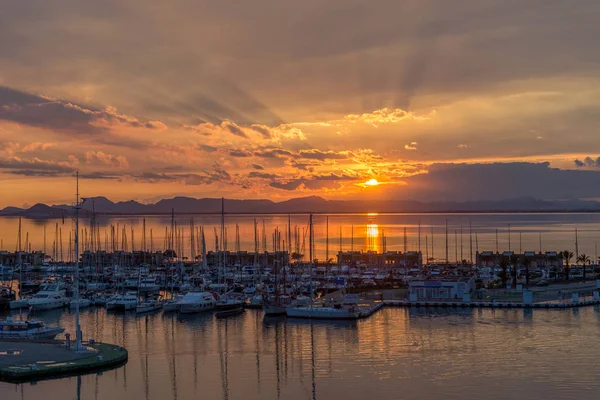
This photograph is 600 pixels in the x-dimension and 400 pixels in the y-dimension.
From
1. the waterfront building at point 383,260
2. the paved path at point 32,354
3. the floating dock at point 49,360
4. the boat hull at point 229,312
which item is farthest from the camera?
the waterfront building at point 383,260

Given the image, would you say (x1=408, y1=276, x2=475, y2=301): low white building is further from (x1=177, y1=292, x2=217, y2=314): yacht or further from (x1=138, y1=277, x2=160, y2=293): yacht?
(x1=138, y1=277, x2=160, y2=293): yacht

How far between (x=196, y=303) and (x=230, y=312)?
2067mm

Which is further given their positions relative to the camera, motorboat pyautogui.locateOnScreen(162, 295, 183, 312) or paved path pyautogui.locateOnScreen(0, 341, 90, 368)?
motorboat pyautogui.locateOnScreen(162, 295, 183, 312)

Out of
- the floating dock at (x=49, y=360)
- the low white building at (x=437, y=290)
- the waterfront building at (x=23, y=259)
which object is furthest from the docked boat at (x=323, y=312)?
the waterfront building at (x=23, y=259)

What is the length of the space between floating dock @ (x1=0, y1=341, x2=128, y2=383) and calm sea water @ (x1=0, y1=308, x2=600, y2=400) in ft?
1.28

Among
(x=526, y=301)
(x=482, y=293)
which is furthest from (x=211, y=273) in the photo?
(x=526, y=301)

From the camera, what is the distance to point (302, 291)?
152 feet

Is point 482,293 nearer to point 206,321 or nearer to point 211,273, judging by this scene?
point 206,321

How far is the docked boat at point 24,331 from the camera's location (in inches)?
1176

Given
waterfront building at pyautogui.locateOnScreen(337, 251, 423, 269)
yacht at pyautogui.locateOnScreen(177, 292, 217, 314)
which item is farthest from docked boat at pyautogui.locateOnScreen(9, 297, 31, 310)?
waterfront building at pyautogui.locateOnScreen(337, 251, 423, 269)

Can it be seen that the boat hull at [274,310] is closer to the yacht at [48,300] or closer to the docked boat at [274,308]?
the docked boat at [274,308]

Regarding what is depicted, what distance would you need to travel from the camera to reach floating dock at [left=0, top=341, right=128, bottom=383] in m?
23.7

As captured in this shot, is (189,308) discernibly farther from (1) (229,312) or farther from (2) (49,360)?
(2) (49,360)

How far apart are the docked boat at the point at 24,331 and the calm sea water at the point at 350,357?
9.68ft
